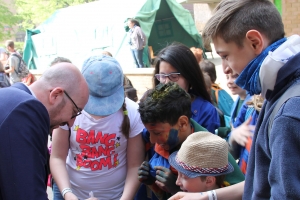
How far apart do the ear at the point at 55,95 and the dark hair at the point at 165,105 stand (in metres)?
0.56

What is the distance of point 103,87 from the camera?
2463 millimetres

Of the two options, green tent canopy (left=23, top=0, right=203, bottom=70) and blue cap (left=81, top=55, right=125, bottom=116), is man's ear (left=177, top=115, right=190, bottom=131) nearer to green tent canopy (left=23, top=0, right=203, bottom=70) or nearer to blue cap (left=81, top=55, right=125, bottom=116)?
blue cap (left=81, top=55, right=125, bottom=116)

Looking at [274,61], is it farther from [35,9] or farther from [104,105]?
[35,9]

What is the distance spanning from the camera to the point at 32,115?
1.62 meters

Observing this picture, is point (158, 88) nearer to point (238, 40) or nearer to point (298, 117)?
point (238, 40)

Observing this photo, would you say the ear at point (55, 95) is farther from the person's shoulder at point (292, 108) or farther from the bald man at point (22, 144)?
the person's shoulder at point (292, 108)

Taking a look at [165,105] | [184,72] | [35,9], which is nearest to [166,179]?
[165,105]

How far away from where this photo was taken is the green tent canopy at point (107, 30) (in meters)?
14.1

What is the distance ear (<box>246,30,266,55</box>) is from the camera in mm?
1359

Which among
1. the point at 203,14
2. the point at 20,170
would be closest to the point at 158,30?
the point at 203,14

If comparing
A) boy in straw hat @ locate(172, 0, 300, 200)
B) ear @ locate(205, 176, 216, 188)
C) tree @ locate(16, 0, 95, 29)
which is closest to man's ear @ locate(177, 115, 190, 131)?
ear @ locate(205, 176, 216, 188)

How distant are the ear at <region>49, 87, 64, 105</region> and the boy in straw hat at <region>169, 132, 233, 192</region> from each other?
767mm

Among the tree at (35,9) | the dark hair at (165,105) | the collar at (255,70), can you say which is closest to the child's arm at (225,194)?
the dark hair at (165,105)

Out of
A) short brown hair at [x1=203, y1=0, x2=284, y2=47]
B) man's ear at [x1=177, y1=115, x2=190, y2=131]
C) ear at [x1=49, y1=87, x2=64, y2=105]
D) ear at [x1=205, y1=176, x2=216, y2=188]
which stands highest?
short brown hair at [x1=203, y1=0, x2=284, y2=47]
